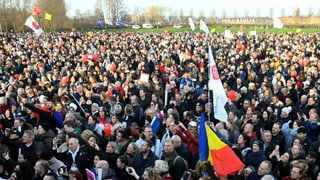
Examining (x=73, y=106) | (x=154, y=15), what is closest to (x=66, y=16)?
(x=154, y=15)

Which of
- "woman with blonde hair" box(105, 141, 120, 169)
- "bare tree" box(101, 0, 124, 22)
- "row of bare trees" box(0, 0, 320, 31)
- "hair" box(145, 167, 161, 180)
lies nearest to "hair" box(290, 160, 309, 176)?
"hair" box(145, 167, 161, 180)

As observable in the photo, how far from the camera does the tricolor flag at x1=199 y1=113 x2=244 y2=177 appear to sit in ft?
16.8

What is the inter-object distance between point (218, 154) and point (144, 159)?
1.21 meters

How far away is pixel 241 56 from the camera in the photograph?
1934 cm

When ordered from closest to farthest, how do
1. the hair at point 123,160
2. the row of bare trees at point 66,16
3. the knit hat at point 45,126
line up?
the hair at point 123,160, the knit hat at point 45,126, the row of bare trees at point 66,16

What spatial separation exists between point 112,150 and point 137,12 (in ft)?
317

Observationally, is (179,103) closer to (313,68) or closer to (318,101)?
(318,101)

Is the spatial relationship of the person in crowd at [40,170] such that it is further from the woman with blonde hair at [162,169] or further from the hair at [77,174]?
the woman with blonde hair at [162,169]

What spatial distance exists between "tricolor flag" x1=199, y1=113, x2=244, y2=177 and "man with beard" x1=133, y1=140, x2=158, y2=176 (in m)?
0.86

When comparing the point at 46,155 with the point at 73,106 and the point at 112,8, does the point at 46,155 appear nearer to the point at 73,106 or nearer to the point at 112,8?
the point at 73,106

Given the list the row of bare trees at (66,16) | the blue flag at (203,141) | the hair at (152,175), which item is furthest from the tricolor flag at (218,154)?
the row of bare trees at (66,16)

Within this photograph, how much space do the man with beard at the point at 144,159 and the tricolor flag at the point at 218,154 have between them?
864mm

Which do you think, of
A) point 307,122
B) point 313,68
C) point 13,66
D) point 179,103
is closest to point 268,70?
point 313,68

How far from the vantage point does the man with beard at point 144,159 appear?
19.2ft
